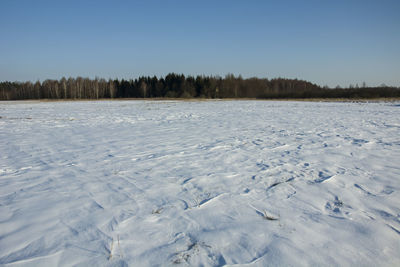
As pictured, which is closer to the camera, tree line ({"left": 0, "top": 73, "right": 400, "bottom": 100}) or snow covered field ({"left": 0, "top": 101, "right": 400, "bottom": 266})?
snow covered field ({"left": 0, "top": 101, "right": 400, "bottom": 266})

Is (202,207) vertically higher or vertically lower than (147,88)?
lower

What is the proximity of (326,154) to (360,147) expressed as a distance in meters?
1.24

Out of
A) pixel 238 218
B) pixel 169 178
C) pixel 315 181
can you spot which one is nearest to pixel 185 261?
pixel 238 218

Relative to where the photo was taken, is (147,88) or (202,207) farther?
(147,88)

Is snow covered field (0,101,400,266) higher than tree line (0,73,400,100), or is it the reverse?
tree line (0,73,400,100)

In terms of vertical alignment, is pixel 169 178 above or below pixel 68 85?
below

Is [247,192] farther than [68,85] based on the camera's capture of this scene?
No

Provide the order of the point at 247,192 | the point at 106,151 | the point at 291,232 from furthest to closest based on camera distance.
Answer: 1. the point at 106,151
2. the point at 247,192
3. the point at 291,232

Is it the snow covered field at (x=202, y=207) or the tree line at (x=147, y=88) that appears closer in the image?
the snow covered field at (x=202, y=207)

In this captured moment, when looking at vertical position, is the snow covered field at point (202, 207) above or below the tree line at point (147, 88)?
below

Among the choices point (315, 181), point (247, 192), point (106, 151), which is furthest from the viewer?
point (106, 151)

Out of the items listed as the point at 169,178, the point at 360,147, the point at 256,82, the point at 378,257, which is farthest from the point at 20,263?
the point at 256,82

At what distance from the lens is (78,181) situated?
11.9 ft

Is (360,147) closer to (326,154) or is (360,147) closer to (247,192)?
(326,154)
